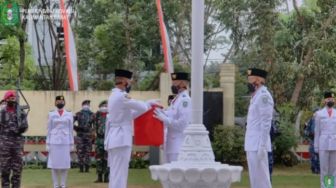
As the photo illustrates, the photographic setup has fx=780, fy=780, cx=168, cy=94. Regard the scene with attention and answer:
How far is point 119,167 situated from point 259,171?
1757 mm

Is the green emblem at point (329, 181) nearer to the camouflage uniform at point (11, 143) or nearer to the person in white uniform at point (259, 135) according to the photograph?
the person in white uniform at point (259, 135)

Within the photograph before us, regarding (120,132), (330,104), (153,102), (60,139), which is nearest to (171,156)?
(153,102)

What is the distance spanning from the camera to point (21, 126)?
1147cm

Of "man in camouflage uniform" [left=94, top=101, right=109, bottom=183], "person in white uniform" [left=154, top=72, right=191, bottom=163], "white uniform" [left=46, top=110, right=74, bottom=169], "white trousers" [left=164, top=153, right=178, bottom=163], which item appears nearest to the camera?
"person in white uniform" [left=154, top=72, right=191, bottom=163]

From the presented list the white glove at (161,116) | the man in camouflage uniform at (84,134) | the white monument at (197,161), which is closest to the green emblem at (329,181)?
the white glove at (161,116)

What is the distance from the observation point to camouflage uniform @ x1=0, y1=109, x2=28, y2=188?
37.7 ft

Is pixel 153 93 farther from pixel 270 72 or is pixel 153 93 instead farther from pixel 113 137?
pixel 113 137

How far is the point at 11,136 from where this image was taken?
11523 mm

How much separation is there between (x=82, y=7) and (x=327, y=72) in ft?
35.8

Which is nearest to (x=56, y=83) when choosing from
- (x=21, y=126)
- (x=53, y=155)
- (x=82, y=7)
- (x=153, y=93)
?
(x=82, y=7)

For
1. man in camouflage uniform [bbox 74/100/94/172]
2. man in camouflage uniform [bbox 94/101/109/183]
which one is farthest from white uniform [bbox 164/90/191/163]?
man in camouflage uniform [bbox 74/100/94/172]

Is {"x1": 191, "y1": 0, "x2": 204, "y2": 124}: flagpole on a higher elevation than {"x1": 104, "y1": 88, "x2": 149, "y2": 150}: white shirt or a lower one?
higher

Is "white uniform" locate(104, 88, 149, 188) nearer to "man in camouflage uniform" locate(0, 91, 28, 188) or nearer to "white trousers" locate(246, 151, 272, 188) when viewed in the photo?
"white trousers" locate(246, 151, 272, 188)

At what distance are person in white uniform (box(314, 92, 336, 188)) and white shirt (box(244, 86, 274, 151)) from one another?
353 cm
